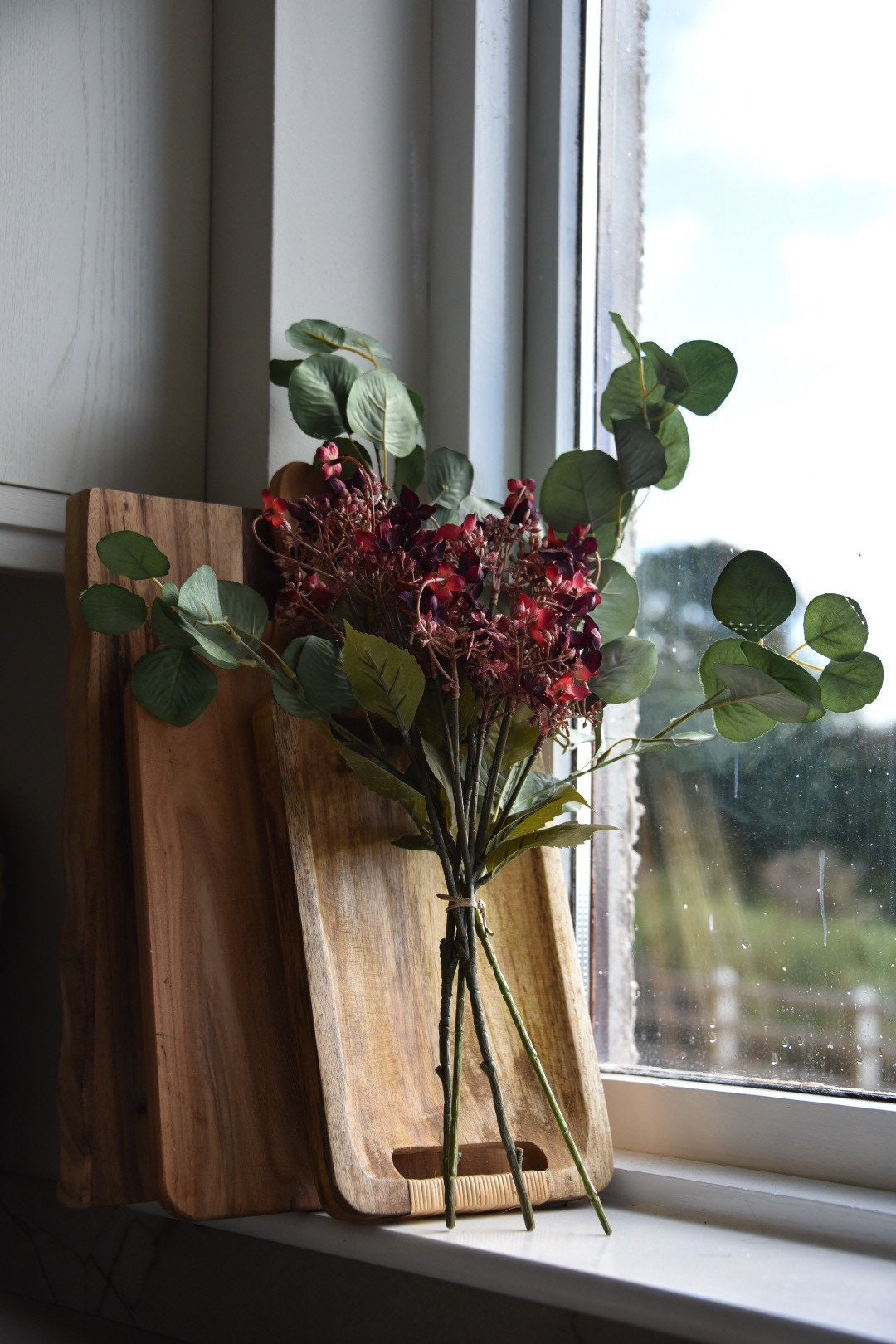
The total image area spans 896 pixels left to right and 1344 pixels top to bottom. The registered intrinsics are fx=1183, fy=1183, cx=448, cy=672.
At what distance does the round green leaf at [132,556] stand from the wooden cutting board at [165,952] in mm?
72

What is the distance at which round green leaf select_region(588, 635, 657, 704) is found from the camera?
30.9 inches

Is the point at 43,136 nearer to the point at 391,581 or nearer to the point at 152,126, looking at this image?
the point at 152,126

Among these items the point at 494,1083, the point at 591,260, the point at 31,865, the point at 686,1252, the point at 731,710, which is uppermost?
the point at 591,260

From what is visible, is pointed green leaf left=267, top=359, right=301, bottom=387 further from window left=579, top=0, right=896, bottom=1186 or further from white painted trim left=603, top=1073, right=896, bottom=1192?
white painted trim left=603, top=1073, right=896, bottom=1192

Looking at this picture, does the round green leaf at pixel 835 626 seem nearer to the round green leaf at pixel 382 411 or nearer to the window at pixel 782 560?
the window at pixel 782 560

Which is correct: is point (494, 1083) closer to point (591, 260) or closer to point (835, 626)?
point (835, 626)

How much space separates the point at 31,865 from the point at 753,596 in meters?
0.71

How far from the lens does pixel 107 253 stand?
37.1 inches

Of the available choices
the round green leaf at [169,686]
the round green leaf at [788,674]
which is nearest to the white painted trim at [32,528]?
the round green leaf at [169,686]

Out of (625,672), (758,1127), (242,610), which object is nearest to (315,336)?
(242,610)

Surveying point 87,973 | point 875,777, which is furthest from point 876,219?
point 87,973

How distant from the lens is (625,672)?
0.79 meters

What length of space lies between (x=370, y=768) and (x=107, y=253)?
0.50m

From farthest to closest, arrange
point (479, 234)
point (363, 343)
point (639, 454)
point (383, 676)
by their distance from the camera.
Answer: point (479, 234), point (363, 343), point (639, 454), point (383, 676)
